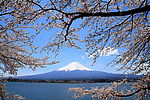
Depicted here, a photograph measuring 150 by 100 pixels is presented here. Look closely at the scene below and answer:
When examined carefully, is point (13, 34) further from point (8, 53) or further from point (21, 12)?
point (21, 12)

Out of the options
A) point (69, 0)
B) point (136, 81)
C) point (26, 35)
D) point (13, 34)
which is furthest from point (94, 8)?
point (136, 81)

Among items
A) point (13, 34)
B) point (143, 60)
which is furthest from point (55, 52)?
point (143, 60)

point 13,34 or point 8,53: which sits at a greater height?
point 13,34

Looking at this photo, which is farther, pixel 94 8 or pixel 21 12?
pixel 94 8

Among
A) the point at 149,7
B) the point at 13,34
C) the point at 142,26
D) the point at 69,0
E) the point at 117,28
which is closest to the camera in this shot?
the point at 149,7

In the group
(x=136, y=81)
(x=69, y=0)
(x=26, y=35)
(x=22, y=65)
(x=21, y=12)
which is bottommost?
(x=136, y=81)

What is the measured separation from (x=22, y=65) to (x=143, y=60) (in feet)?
8.75

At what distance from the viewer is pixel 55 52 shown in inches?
109

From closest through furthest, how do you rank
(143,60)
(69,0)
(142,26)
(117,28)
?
(69,0), (143,60), (117,28), (142,26)

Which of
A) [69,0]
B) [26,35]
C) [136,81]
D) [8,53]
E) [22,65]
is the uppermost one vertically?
[69,0]

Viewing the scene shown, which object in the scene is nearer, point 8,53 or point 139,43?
point 139,43

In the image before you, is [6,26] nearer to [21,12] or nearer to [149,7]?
[21,12]

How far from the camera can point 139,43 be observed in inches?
119

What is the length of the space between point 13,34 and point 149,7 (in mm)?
2706
